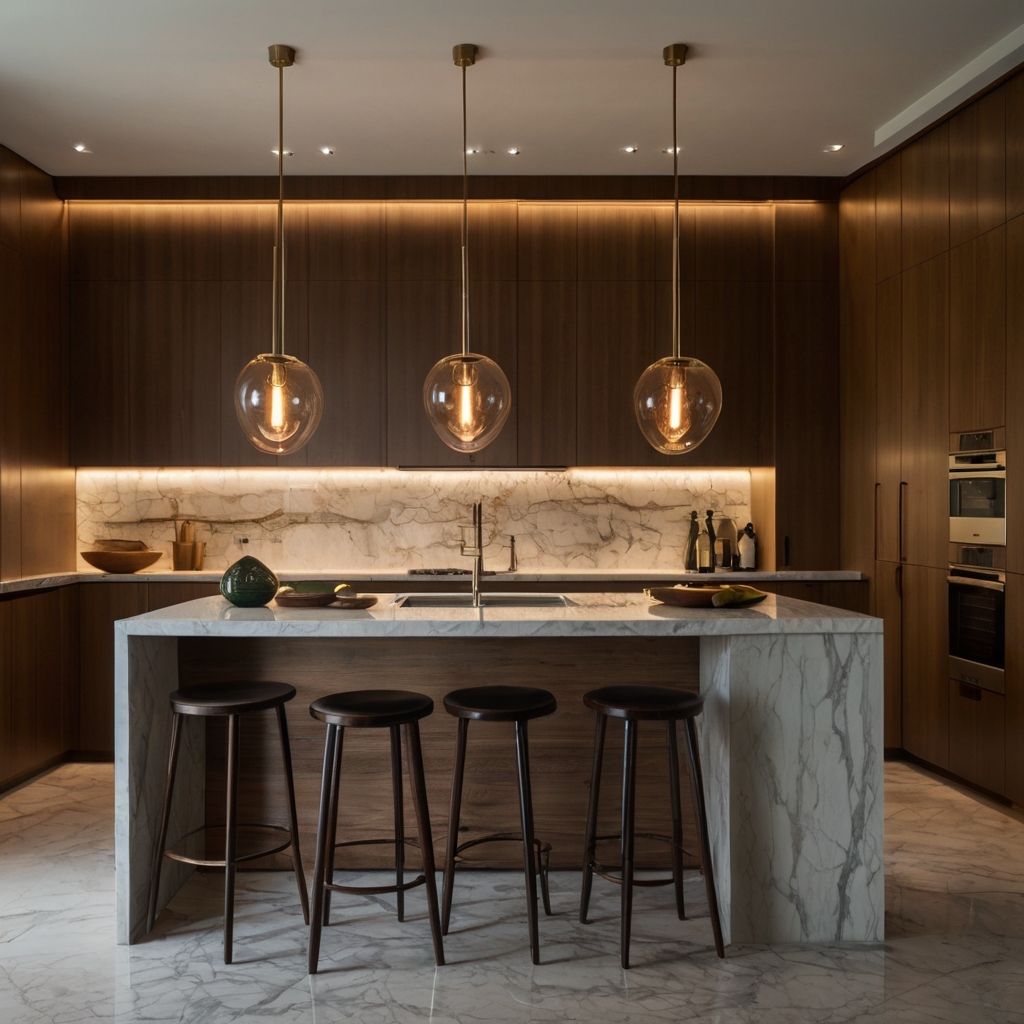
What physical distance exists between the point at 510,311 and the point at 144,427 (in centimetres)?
221

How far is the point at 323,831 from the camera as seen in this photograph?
8.62 feet

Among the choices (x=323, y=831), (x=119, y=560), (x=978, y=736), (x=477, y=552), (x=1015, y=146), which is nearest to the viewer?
(x=323, y=831)

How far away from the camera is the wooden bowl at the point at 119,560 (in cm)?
515

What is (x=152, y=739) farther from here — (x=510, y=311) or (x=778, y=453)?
(x=778, y=453)

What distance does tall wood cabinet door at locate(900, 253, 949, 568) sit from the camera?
14.4 feet

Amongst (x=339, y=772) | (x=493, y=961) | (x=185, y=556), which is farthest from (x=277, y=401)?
(x=185, y=556)

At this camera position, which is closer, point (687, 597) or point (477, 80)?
point (687, 597)

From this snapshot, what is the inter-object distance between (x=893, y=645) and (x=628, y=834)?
9.00ft

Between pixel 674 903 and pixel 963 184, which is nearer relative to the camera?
pixel 674 903

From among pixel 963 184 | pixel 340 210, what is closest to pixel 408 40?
pixel 340 210

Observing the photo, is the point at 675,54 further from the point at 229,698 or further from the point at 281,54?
the point at 229,698

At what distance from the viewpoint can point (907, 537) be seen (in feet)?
15.5

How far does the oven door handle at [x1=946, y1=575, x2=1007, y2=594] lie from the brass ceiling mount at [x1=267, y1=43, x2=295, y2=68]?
3656 mm

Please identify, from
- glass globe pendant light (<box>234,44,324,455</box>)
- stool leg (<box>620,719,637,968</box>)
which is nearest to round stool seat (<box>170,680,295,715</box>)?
glass globe pendant light (<box>234,44,324,455</box>)
